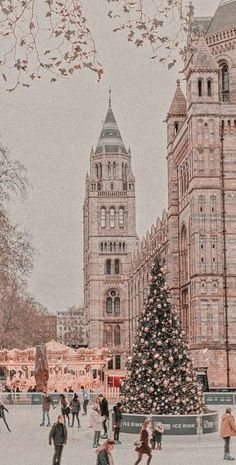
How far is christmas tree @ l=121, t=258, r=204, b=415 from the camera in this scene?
23234mm

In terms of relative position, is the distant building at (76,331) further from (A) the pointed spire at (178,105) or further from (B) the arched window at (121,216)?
(A) the pointed spire at (178,105)

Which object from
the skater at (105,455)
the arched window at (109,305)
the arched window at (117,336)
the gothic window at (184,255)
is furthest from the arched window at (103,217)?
the skater at (105,455)

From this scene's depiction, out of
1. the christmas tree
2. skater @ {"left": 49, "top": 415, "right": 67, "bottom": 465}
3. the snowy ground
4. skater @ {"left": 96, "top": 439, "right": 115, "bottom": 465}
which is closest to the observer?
skater @ {"left": 96, "top": 439, "right": 115, "bottom": 465}

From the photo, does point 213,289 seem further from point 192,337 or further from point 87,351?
point 87,351

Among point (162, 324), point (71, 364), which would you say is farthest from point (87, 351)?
point (162, 324)

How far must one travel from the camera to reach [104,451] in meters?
11.8

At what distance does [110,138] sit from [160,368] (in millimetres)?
98153

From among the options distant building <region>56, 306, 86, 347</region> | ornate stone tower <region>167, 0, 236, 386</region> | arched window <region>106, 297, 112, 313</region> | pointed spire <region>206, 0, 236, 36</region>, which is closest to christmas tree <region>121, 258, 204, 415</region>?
ornate stone tower <region>167, 0, 236, 386</region>

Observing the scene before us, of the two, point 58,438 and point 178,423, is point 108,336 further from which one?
point 58,438

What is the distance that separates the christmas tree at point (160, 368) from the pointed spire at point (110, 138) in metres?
94.8

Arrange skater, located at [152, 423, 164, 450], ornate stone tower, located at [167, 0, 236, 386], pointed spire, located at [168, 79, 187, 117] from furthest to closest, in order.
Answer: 1. pointed spire, located at [168, 79, 187, 117]
2. ornate stone tower, located at [167, 0, 236, 386]
3. skater, located at [152, 423, 164, 450]

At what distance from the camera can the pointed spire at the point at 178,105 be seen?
208 feet

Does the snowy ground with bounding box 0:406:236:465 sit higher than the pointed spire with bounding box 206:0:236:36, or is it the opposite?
the pointed spire with bounding box 206:0:236:36

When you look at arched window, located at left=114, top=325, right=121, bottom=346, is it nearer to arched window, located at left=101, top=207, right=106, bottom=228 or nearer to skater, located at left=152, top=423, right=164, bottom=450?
arched window, located at left=101, top=207, right=106, bottom=228
